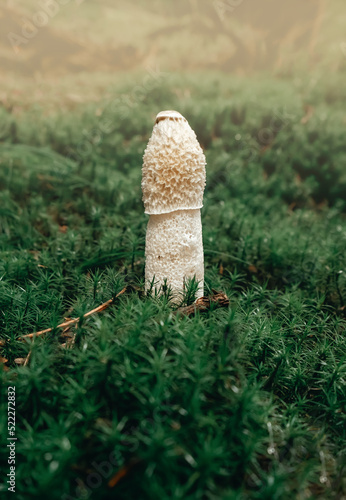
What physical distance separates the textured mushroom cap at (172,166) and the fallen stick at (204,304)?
0.53 metres

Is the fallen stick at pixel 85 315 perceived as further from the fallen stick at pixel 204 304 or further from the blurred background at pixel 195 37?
the blurred background at pixel 195 37

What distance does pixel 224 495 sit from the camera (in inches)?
45.3

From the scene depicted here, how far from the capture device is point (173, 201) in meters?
2.03

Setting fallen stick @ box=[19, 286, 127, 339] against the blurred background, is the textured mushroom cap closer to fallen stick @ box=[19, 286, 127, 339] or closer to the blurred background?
fallen stick @ box=[19, 286, 127, 339]

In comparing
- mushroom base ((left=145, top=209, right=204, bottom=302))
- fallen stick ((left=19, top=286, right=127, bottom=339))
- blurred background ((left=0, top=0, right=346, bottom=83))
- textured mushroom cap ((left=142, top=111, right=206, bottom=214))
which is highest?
blurred background ((left=0, top=0, right=346, bottom=83))

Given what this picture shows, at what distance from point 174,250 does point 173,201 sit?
0.30 m

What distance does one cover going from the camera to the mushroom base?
2.12 metres

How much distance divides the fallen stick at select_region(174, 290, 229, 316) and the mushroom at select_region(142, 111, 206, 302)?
175mm

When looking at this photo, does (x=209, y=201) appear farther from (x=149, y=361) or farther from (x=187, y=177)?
(x=149, y=361)

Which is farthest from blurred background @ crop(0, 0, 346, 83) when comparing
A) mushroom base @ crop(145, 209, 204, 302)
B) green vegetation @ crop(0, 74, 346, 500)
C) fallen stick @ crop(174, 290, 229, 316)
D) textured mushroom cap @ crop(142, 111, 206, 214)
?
fallen stick @ crop(174, 290, 229, 316)

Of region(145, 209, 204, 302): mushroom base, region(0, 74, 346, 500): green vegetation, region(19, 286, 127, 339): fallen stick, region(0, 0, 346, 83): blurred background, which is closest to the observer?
region(0, 74, 346, 500): green vegetation

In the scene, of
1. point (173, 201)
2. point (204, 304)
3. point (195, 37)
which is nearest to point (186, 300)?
point (204, 304)

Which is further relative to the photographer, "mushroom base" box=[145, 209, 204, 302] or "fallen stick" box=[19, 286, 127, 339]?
"mushroom base" box=[145, 209, 204, 302]

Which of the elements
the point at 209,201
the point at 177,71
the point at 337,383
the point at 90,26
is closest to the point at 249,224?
the point at 209,201
